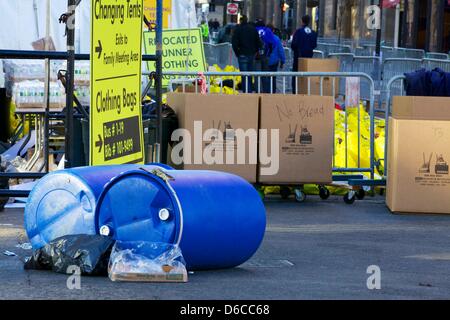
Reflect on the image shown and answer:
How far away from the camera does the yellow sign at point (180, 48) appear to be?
1902 centimetres

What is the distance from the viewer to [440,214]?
39.6ft

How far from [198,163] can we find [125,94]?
3348 mm

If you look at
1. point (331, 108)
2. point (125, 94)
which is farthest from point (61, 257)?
point (331, 108)

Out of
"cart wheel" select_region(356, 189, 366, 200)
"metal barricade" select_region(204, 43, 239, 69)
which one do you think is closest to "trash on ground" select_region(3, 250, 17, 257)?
"cart wheel" select_region(356, 189, 366, 200)

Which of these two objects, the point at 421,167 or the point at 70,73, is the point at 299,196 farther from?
the point at 70,73

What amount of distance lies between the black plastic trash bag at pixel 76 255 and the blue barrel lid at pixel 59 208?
0.25 m

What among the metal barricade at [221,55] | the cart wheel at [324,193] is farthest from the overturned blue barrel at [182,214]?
the metal barricade at [221,55]

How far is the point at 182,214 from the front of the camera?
731 centimetres

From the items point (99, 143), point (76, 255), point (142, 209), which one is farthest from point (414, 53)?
point (76, 255)

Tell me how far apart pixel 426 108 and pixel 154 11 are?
11.9m

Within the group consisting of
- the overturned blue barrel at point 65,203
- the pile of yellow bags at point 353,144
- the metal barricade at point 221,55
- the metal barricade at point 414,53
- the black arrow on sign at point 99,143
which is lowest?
the metal barricade at point 221,55

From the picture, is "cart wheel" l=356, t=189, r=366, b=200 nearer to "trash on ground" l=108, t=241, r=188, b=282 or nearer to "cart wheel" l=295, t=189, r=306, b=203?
"cart wheel" l=295, t=189, r=306, b=203

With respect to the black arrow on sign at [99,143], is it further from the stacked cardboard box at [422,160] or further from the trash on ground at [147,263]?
the stacked cardboard box at [422,160]
